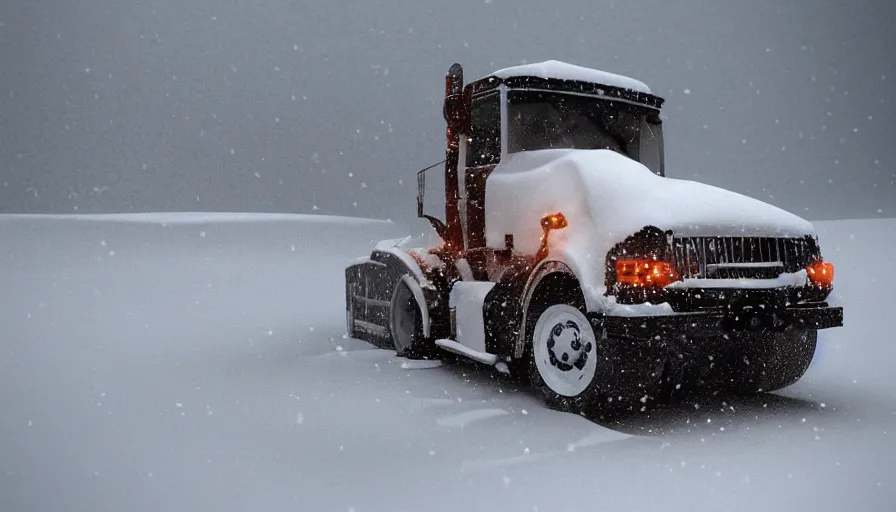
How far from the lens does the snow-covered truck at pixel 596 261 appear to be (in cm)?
450

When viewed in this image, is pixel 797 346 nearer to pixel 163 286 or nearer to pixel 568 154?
pixel 568 154

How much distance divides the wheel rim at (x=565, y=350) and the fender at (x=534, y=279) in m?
0.10

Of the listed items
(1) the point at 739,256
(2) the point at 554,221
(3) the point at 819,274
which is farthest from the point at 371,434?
(3) the point at 819,274

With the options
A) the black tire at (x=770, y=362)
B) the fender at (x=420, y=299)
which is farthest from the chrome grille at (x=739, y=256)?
the fender at (x=420, y=299)

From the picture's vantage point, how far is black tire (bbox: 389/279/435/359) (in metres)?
6.94

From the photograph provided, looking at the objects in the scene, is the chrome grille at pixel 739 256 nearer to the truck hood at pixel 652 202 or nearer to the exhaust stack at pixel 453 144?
the truck hood at pixel 652 202

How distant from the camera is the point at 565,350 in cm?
507

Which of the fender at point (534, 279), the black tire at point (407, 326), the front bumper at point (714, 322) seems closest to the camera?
the front bumper at point (714, 322)

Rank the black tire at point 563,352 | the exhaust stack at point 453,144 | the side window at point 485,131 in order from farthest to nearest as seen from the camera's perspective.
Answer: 1. the exhaust stack at point 453,144
2. the side window at point 485,131
3. the black tire at point 563,352

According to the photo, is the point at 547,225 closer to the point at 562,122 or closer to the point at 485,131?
the point at 562,122

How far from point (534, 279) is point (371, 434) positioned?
1577mm

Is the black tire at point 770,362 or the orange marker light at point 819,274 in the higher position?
the orange marker light at point 819,274

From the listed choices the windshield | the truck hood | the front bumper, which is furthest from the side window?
the front bumper

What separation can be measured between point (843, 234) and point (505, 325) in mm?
20247
